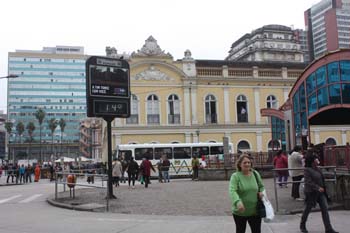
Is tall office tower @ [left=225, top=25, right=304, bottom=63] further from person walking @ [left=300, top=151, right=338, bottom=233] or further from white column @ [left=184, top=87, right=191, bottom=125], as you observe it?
person walking @ [left=300, top=151, right=338, bottom=233]

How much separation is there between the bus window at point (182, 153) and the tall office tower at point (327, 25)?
308 feet

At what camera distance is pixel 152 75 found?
144ft

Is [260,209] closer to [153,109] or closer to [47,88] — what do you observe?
[153,109]

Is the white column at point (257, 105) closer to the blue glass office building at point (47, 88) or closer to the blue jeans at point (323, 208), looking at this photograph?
the blue jeans at point (323, 208)

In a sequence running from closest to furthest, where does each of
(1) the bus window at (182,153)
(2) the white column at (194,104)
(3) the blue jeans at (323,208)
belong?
(3) the blue jeans at (323,208), (1) the bus window at (182,153), (2) the white column at (194,104)

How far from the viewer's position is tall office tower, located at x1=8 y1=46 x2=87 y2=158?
140000mm

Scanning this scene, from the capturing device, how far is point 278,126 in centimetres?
3288

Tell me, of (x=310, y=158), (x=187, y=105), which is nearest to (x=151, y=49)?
(x=187, y=105)

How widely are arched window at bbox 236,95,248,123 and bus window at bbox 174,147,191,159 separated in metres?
10.8

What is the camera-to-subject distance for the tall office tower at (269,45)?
275 feet

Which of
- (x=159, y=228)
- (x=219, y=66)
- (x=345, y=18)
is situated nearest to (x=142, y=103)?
(x=219, y=66)

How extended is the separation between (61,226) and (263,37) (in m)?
86.0

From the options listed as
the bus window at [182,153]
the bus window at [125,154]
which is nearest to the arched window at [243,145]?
the bus window at [182,153]

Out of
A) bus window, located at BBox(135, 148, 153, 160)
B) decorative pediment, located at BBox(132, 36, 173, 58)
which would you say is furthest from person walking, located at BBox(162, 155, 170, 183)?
decorative pediment, located at BBox(132, 36, 173, 58)
